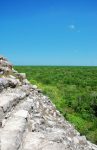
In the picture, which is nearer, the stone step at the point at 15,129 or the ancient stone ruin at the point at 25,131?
the stone step at the point at 15,129

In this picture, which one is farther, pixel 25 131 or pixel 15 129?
pixel 25 131

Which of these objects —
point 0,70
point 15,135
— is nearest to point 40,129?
point 15,135

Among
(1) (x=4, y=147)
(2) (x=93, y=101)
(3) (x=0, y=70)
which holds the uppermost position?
(3) (x=0, y=70)

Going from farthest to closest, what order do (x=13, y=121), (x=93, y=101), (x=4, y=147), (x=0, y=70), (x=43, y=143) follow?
(x=93, y=101) < (x=0, y=70) < (x=13, y=121) < (x=43, y=143) < (x=4, y=147)

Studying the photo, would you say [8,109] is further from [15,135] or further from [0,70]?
[0,70]

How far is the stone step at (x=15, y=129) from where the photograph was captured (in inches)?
157

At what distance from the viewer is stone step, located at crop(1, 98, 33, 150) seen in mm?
3977

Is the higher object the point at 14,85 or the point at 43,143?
the point at 14,85

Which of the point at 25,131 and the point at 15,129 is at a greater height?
the point at 15,129

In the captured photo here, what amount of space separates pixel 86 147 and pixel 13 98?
1.71 meters

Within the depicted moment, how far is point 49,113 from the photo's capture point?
26.2 ft

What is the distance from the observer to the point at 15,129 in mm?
4684

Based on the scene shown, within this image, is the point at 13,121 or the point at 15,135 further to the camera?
the point at 13,121

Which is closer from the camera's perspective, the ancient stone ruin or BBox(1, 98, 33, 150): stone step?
BBox(1, 98, 33, 150): stone step
